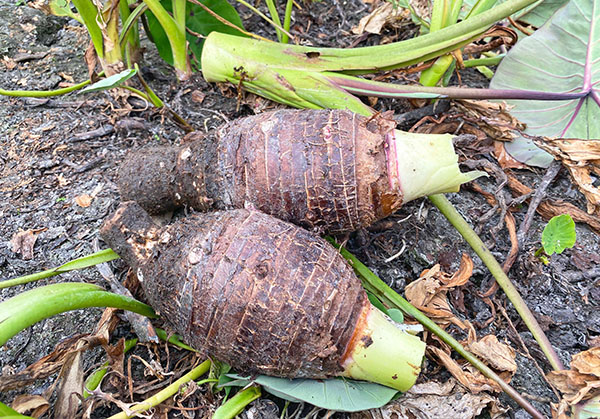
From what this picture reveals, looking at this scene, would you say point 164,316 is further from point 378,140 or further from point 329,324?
point 378,140

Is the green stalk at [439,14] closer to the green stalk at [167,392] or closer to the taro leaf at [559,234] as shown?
the taro leaf at [559,234]

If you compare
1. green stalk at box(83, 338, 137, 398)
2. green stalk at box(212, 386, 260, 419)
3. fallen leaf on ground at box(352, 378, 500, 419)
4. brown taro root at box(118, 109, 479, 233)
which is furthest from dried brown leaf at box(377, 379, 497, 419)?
green stalk at box(83, 338, 137, 398)

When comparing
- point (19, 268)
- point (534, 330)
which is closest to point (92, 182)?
point (19, 268)

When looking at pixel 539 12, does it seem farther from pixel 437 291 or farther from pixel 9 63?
pixel 9 63

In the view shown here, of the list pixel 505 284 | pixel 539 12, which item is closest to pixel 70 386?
pixel 505 284

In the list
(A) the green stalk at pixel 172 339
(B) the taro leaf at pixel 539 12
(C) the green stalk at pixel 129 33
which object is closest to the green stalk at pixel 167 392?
(A) the green stalk at pixel 172 339

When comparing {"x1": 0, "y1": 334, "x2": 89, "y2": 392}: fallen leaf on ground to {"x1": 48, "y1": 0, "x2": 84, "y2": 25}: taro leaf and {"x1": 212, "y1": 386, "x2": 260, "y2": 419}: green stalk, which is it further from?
{"x1": 48, "y1": 0, "x2": 84, "y2": 25}: taro leaf
